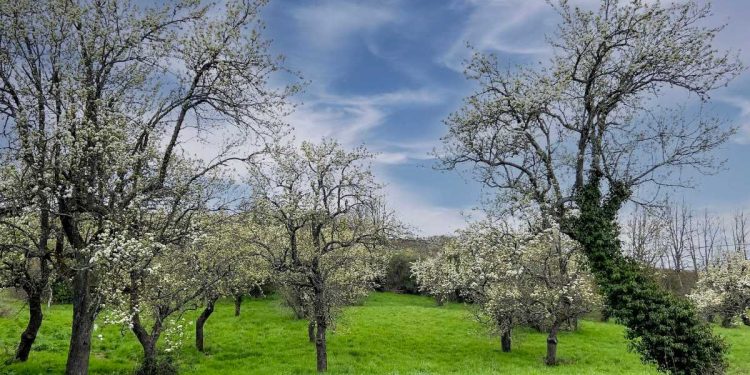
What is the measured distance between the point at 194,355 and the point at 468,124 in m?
18.0

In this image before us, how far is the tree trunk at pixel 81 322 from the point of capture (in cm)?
1552

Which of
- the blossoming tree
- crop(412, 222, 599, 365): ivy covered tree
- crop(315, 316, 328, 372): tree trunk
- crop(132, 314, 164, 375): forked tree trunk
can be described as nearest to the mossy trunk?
crop(412, 222, 599, 365): ivy covered tree

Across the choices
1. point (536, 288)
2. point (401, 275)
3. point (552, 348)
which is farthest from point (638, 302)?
point (401, 275)

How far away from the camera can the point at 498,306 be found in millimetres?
28031

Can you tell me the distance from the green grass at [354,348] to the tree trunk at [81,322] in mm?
4159

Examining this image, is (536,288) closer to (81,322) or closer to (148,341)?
(148,341)

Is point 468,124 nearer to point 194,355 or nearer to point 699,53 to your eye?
point 699,53

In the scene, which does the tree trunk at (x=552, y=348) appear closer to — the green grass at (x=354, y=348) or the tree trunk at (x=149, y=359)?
the green grass at (x=354, y=348)

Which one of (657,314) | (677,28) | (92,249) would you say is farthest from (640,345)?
(92,249)

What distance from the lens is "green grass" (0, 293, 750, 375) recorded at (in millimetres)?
23531

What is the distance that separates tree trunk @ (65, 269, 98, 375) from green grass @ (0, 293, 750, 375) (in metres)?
4.16

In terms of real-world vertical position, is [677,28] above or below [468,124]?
above

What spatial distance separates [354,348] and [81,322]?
16059 mm

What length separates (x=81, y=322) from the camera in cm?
1583
